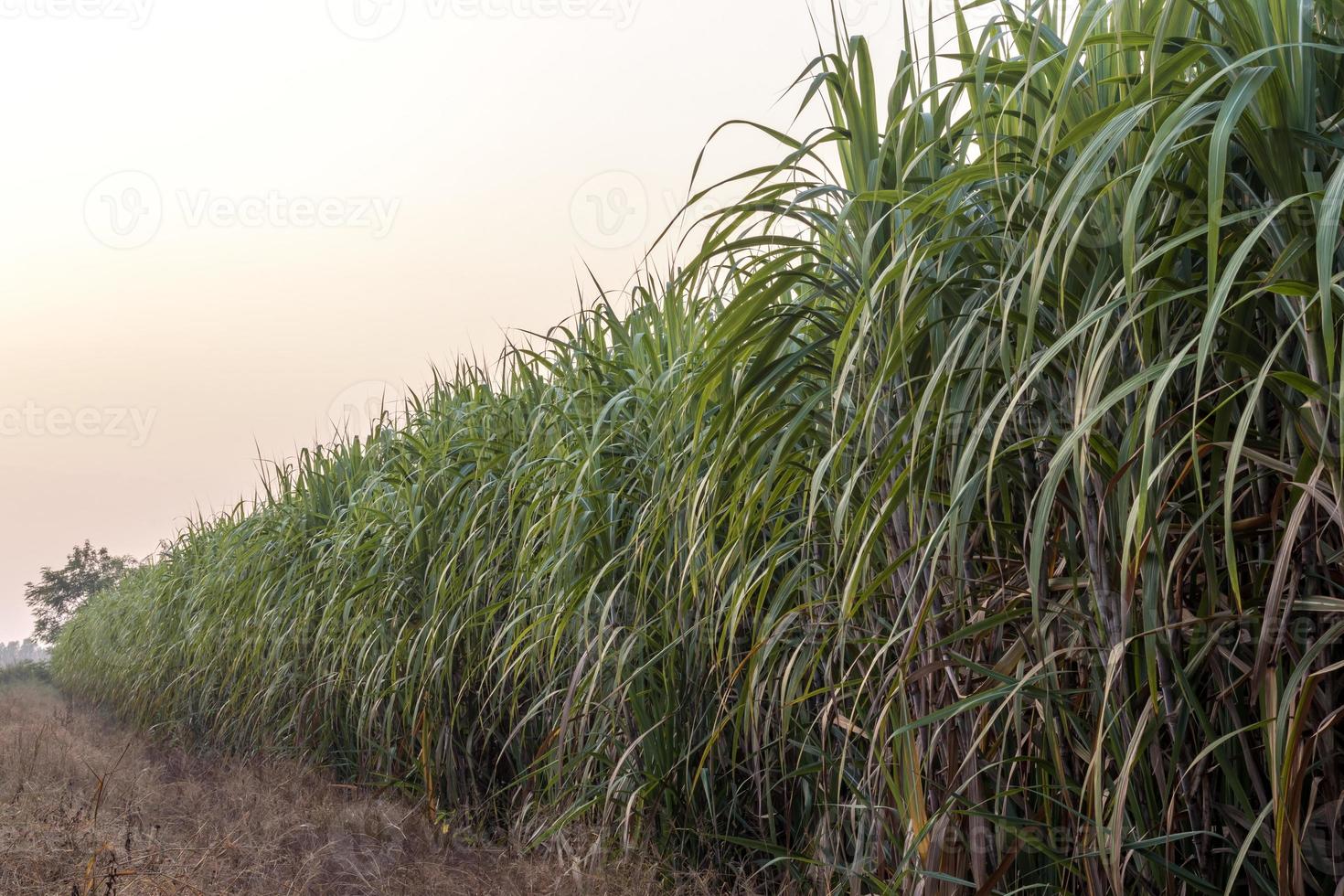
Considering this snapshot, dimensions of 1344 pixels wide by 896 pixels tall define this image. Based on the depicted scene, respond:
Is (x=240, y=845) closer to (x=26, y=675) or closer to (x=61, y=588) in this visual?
(x=26, y=675)

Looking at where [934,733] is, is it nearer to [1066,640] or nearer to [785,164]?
[1066,640]

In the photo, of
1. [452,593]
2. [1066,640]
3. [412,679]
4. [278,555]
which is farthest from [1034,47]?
[278,555]

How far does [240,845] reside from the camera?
3.27 meters

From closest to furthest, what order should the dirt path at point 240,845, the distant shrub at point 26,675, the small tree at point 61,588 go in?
1. the dirt path at point 240,845
2. the distant shrub at point 26,675
3. the small tree at point 61,588

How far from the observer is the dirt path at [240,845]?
264cm

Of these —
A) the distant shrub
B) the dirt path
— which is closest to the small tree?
the distant shrub

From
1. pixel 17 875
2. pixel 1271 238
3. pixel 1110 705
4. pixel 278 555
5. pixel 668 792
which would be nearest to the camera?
pixel 1271 238

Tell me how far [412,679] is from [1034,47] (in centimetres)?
313

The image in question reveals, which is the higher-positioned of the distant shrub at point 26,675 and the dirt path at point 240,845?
the dirt path at point 240,845

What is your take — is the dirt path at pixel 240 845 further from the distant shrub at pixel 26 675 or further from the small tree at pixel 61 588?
the small tree at pixel 61 588

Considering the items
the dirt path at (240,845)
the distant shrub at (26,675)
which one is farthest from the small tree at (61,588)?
the dirt path at (240,845)

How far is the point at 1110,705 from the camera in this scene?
4.13 feet

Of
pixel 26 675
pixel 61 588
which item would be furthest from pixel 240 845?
pixel 61 588

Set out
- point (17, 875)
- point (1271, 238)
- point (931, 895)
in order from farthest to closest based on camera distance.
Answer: point (17, 875), point (931, 895), point (1271, 238)
